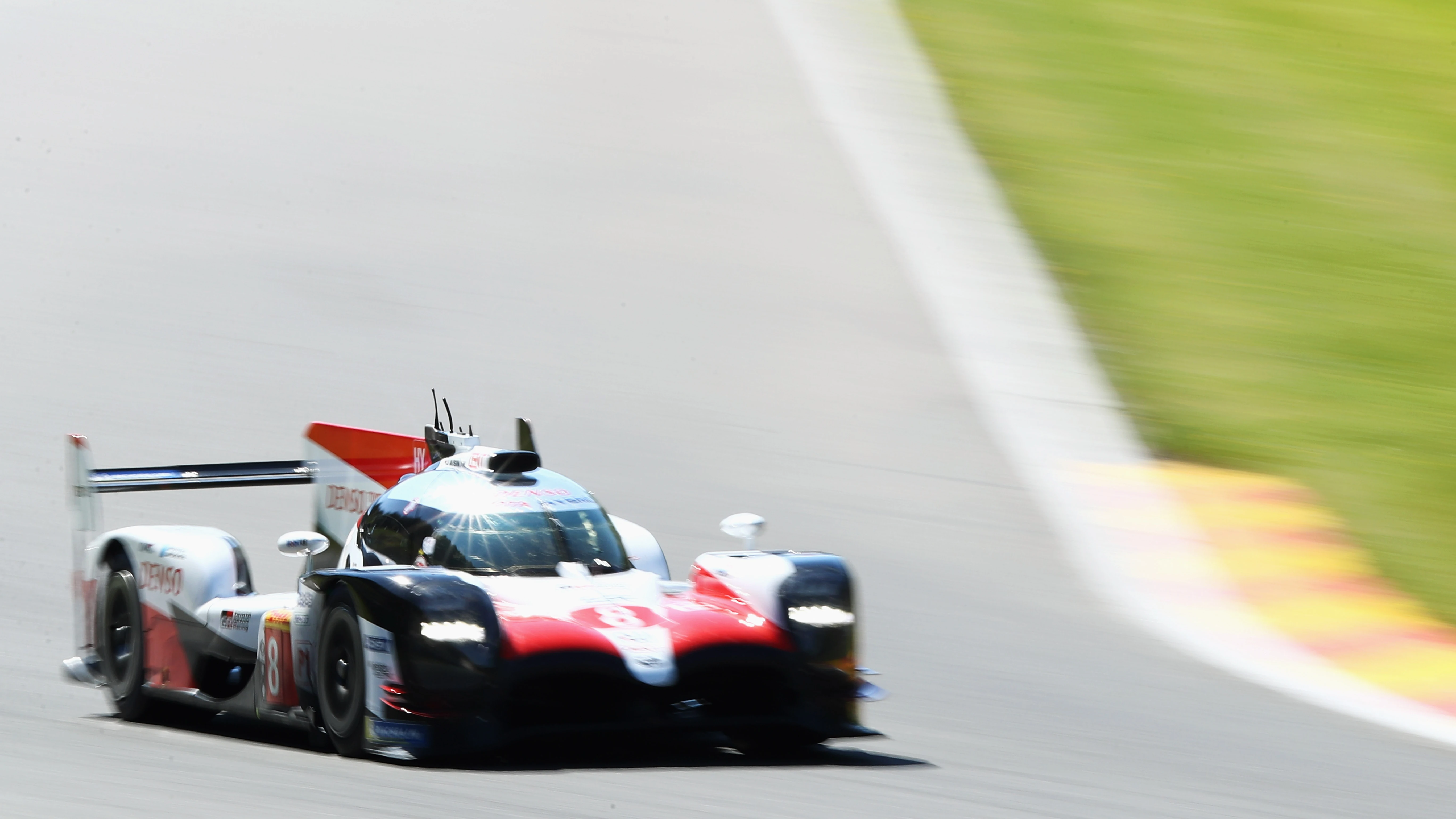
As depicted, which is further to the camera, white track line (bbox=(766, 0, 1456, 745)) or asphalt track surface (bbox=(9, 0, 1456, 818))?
white track line (bbox=(766, 0, 1456, 745))

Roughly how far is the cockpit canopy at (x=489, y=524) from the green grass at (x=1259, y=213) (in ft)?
16.0

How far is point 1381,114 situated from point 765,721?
12.4 metres

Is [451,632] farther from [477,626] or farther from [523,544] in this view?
[523,544]

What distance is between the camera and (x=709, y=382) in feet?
47.1

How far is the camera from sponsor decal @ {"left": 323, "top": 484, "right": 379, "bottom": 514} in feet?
29.1

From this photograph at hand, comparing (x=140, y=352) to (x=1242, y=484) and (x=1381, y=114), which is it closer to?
(x=1242, y=484)

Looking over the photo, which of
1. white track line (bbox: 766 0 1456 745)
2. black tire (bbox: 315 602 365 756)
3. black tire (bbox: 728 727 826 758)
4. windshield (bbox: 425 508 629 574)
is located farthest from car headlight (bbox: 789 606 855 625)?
white track line (bbox: 766 0 1456 745)

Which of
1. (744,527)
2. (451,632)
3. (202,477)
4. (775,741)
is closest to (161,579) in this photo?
(202,477)

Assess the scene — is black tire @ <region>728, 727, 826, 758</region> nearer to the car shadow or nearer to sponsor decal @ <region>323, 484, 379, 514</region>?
the car shadow

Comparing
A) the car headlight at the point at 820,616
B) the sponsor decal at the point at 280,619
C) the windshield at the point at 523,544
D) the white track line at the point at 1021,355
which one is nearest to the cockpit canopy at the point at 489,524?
the windshield at the point at 523,544

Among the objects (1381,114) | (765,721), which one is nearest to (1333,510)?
(765,721)

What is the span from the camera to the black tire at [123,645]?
836cm

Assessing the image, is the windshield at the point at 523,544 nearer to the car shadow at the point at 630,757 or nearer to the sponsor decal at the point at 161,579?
the car shadow at the point at 630,757

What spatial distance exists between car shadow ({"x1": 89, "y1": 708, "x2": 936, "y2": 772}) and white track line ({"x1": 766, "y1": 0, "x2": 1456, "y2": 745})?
259cm
